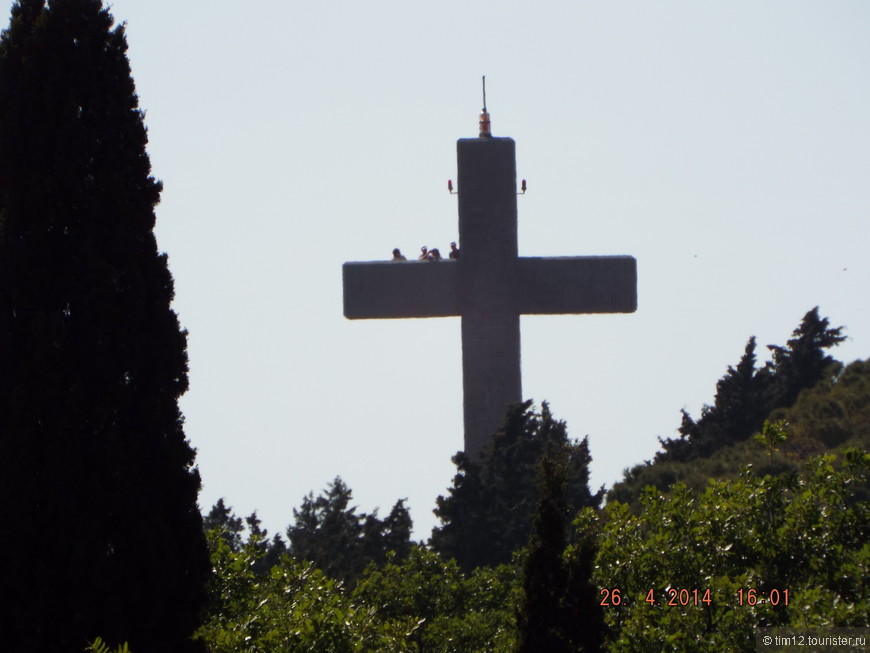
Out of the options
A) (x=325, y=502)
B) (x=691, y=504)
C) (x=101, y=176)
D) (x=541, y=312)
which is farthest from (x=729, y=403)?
(x=101, y=176)

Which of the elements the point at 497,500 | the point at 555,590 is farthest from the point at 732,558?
the point at 497,500

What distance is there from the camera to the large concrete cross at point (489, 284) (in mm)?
26438

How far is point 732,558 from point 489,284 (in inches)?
502

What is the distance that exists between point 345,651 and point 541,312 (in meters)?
13.0

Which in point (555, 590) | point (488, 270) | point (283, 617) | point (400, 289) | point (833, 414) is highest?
point (488, 270)

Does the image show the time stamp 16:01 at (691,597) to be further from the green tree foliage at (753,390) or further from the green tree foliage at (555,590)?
the green tree foliage at (753,390)

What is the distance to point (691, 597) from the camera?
13492mm

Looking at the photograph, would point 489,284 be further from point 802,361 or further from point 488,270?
point 802,361

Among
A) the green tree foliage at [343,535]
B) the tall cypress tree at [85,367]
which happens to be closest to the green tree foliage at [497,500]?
the green tree foliage at [343,535]

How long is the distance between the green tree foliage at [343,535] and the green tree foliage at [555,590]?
18.6 meters

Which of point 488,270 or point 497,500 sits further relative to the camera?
point 497,500

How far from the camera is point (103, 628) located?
42.2ft

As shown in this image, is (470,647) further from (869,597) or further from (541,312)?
(541,312)

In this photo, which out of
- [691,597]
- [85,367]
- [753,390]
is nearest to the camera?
[85,367]
